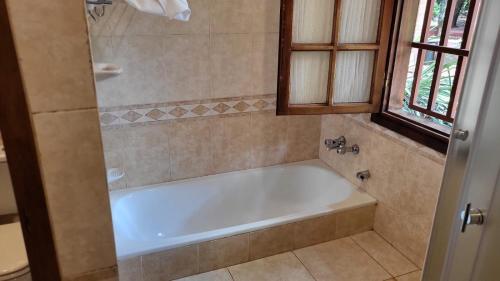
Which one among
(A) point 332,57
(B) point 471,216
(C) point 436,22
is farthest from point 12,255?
(C) point 436,22

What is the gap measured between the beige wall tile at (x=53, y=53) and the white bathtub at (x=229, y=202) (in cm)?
159

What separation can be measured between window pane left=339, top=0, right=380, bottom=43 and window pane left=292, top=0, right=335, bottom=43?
76 millimetres

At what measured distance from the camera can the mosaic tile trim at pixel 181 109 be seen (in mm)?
2281

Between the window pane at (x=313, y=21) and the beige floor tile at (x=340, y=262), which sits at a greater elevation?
the window pane at (x=313, y=21)

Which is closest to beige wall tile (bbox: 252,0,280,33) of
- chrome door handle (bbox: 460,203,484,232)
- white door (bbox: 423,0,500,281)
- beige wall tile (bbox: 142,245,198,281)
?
beige wall tile (bbox: 142,245,198,281)

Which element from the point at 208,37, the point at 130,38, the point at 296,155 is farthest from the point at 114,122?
the point at 296,155

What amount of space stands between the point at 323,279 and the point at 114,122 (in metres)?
1.54

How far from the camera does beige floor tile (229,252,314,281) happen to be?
212cm

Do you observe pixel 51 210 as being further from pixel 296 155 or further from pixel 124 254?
pixel 296 155

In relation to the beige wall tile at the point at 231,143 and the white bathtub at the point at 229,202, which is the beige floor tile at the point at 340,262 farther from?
the beige wall tile at the point at 231,143

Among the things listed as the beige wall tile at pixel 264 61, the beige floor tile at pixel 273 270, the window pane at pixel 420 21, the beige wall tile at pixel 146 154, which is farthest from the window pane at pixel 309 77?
the beige floor tile at pixel 273 270

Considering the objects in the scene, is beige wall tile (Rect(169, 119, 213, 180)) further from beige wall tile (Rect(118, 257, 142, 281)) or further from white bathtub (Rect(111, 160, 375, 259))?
beige wall tile (Rect(118, 257, 142, 281))

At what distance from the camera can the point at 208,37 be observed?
7.57 feet

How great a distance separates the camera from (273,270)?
2186 mm
